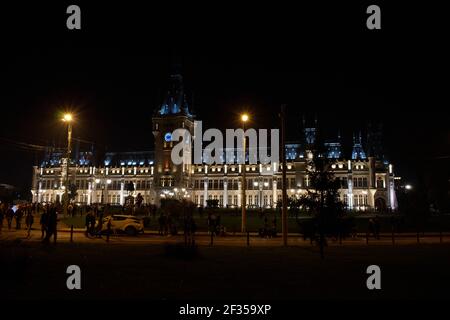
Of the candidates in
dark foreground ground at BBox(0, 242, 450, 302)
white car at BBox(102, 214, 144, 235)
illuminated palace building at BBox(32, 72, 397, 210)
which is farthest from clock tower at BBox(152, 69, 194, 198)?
dark foreground ground at BBox(0, 242, 450, 302)

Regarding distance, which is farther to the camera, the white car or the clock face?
the clock face

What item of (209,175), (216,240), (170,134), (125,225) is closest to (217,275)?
(216,240)

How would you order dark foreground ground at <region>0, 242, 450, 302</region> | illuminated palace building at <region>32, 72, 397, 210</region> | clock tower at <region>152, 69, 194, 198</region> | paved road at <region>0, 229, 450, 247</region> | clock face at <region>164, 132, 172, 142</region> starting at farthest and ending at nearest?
clock face at <region>164, 132, 172, 142</region>
clock tower at <region>152, 69, 194, 198</region>
illuminated palace building at <region>32, 72, 397, 210</region>
paved road at <region>0, 229, 450, 247</region>
dark foreground ground at <region>0, 242, 450, 302</region>

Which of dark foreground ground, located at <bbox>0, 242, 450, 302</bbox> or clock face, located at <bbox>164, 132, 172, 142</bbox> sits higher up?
clock face, located at <bbox>164, 132, 172, 142</bbox>

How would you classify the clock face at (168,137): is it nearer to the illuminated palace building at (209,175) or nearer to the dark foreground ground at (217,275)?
the illuminated palace building at (209,175)

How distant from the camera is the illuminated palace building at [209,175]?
106 meters

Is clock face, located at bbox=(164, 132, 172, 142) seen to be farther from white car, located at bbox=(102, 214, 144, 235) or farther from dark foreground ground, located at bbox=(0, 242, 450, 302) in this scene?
dark foreground ground, located at bbox=(0, 242, 450, 302)

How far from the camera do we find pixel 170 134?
109750 millimetres

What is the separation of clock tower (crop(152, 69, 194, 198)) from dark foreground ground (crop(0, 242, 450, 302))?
87.9 metres

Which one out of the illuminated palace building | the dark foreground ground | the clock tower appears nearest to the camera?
the dark foreground ground

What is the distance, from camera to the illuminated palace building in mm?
105688

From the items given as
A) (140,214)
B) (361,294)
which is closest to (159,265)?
(361,294)

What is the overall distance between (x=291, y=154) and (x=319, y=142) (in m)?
101

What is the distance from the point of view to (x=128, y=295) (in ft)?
35.8
